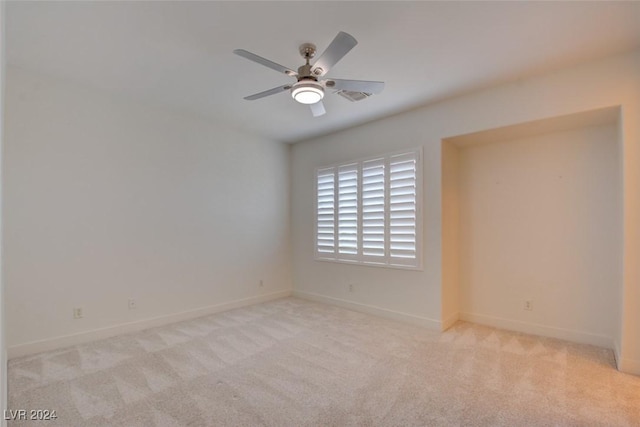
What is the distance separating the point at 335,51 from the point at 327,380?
2.45 m

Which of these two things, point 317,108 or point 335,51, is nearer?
point 335,51

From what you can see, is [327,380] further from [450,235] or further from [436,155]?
[436,155]

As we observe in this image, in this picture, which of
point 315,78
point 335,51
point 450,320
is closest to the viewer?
point 335,51

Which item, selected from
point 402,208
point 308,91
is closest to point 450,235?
point 402,208

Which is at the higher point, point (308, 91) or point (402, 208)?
point (308, 91)

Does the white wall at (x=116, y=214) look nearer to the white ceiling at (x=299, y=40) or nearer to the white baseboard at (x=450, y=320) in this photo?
the white ceiling at (x=299, y=40)

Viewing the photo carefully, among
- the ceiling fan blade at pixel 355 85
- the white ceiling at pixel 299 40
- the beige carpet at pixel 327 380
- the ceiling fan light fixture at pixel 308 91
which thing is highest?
the white ceiling at pixel 299 40

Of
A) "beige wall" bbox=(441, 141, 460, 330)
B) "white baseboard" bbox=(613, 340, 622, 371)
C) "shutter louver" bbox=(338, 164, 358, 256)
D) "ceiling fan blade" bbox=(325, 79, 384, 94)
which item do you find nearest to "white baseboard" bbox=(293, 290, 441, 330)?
"beige wall" bbox=(441, 141, 460, 330)

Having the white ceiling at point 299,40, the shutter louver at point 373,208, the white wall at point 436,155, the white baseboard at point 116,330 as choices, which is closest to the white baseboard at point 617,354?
the white wall at point 436,155

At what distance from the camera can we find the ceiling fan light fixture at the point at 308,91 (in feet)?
7.69

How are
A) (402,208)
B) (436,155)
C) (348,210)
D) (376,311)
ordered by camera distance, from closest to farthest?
1. (436,155)
2. (402,208)
3. (376,311)
4. (348,210)

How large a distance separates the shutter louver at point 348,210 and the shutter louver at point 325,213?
14cm

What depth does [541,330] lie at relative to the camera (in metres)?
3.48

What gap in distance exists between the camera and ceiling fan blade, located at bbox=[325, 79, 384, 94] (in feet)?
7.77
